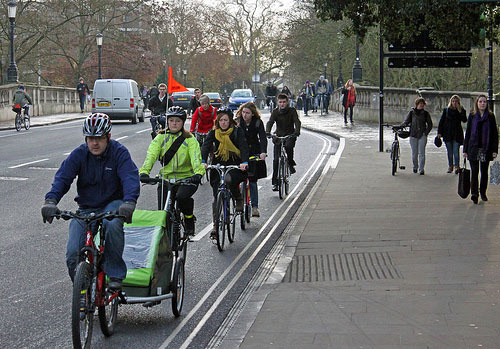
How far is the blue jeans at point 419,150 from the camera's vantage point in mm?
18812

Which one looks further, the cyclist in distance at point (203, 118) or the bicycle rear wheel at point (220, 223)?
the cyclist in distance at point (203, 118)

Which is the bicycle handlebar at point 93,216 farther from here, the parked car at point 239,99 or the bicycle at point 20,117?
the parked car at point 239,99

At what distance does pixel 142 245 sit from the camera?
689 centimetres

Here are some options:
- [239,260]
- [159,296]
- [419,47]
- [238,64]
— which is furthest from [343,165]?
[238,64]

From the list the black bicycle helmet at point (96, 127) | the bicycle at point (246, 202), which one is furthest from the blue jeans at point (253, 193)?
the black bicycle helmet at point (96, 127)

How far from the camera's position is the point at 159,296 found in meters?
6.80

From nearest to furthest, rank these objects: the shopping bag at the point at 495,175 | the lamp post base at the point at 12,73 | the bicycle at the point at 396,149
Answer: the shopping bag at the point at 495,175
the bicycle at the point at 396,149
the lamp post base at the point at 12,73

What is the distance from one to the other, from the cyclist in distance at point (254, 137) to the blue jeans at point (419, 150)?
6711 mm

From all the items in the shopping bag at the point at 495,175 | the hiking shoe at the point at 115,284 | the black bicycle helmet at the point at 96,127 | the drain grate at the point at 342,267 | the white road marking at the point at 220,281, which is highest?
the black bicycle helmet at the point at 96,127

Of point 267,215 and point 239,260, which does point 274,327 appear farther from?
point 267,215

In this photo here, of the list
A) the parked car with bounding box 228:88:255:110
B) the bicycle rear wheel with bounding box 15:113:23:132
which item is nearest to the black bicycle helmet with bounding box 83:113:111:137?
the bicycle rear wheel with bounding box 15:113:23:132

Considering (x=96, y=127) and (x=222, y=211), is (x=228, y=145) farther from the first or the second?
(x=96, y=127)

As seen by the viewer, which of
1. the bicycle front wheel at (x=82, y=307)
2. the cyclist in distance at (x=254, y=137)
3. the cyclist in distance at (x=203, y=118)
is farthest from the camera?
the cyclist in distance at (x=203, y=118)

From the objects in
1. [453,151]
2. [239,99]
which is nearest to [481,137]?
[453,151]
